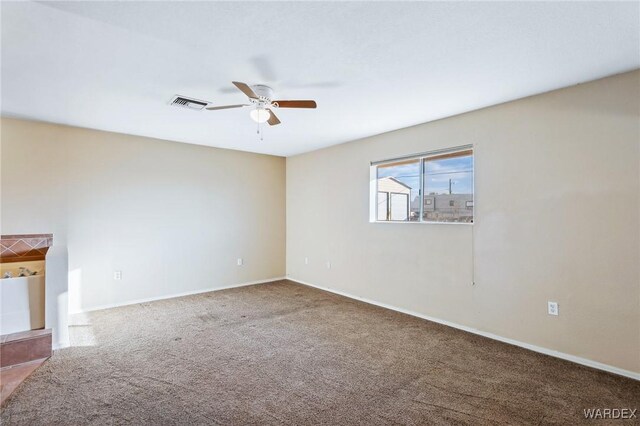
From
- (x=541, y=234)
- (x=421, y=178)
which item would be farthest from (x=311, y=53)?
(x=541, y=234)

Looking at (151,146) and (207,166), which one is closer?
(151,146)

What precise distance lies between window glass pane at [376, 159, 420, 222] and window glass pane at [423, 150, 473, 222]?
15 cm

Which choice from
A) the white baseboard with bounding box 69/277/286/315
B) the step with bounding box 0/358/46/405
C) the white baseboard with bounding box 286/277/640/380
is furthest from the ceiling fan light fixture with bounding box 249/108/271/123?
the white baseboard with bounding box 69/277/286/315

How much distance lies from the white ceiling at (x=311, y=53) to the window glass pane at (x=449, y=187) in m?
0.66

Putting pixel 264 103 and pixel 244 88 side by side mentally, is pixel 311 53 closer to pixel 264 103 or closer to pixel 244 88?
pixel 244 88

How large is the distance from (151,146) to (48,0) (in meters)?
3.31

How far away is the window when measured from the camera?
3.78 metres

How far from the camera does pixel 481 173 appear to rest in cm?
345

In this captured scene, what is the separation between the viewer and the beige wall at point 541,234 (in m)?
2.57

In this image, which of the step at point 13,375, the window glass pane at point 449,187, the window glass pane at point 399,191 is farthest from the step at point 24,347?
the window glass pane at point 449,187

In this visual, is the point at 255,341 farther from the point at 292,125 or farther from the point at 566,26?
the point at 566,26

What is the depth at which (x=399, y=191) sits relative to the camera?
4.55 meters

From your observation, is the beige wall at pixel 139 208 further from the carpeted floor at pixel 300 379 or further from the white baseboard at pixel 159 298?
the carpeted floor at pixel 300 379

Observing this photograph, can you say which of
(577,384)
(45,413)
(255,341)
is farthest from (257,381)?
(577,384)
